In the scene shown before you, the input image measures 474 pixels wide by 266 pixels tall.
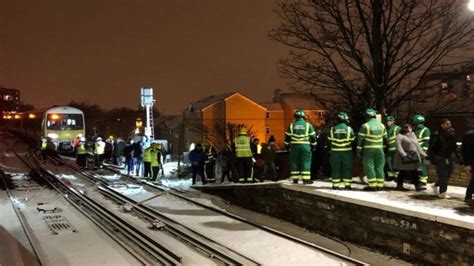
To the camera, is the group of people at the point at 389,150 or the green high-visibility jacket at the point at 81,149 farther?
the green high-visibility jacket at the point at 81,149

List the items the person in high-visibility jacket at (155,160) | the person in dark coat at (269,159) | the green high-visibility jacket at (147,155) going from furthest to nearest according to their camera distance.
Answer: the green high-visibility jacket at (147,155) → the person in high-visibility jacket at (155,160) → the person in dark coat at (269,159)

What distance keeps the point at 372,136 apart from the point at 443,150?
1.51m

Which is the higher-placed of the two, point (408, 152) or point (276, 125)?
point (276, 125)

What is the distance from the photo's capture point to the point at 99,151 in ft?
82.0

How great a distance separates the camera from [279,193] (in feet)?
39.8

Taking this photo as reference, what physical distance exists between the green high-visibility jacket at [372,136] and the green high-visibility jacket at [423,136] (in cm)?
75

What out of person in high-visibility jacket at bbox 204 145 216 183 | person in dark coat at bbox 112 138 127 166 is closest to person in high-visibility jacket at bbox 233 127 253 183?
person in high-visibility jacket at bbox 204 145 216 183

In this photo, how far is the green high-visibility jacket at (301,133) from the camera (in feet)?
38.4

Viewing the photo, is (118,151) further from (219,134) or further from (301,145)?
(219,134)

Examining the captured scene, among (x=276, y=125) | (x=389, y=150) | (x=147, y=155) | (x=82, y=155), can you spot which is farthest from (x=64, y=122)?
(x=276, y=125)

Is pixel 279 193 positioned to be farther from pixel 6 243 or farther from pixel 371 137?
pixel 6 243

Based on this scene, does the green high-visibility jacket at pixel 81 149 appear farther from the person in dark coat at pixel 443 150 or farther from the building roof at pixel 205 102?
the building roof at pixel 205 102

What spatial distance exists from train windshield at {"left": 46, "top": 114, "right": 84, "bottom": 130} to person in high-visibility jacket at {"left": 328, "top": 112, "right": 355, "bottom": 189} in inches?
1036

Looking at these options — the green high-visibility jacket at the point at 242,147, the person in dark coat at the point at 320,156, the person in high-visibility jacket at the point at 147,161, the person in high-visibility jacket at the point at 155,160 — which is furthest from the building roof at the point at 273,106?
the person in dark coat at the point at 320,156
